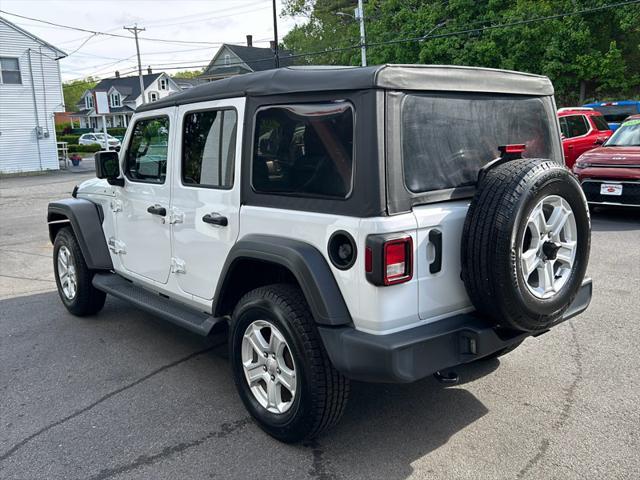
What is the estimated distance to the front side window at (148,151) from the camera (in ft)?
14.1

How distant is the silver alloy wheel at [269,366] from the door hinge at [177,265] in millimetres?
922

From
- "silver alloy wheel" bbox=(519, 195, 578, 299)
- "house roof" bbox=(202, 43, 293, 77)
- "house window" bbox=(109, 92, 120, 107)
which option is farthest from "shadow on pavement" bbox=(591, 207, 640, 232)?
"house window" bbox=(109, 92, 120, 107)

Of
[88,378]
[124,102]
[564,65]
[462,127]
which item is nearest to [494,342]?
[462,127]

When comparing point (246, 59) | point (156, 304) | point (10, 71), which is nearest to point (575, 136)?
point (156, 304)

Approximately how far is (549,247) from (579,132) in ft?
37.4

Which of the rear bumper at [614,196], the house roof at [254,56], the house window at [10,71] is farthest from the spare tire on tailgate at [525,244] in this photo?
the house roof at [254,56]

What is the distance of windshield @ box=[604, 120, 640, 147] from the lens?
9867 millimetres

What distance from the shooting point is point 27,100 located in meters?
29.0

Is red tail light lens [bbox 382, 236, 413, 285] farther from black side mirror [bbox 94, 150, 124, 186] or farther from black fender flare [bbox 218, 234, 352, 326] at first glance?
black side mirror [bbox 94, 150, 124, 186]

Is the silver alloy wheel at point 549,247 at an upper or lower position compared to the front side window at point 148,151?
lower

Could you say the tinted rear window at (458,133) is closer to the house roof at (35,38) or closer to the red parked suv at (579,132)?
the red parked suv at (579,132)

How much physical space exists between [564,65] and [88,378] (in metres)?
24.9

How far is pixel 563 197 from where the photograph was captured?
3072mm

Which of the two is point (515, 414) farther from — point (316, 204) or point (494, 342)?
point (316, 204)
